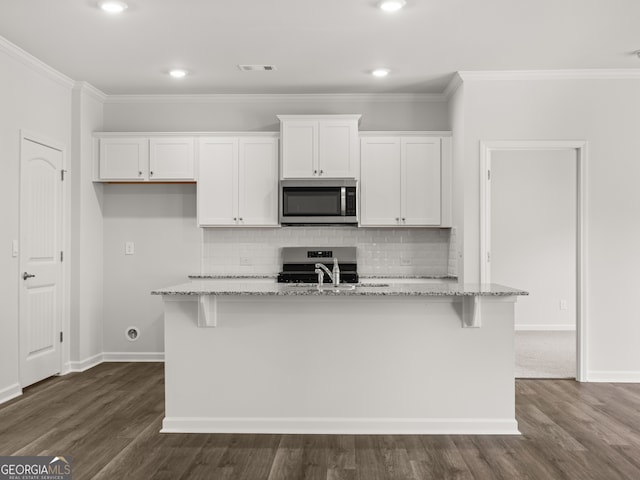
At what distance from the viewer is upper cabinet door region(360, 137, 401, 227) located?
5.46m

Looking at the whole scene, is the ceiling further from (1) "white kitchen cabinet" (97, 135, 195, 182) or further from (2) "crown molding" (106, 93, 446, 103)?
(1) "white kitchen cabinet" (97, 135, 195, 182)

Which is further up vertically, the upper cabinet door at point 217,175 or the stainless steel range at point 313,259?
the upper cabinet door at point 217,175

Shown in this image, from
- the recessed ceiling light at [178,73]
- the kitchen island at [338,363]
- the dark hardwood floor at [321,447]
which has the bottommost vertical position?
the dark hardwood floor at [321,447]

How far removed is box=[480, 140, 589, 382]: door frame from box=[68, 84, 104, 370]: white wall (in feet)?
12.2

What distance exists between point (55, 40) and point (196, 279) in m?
2.47

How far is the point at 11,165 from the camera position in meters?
4.35

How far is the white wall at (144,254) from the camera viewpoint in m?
5.75

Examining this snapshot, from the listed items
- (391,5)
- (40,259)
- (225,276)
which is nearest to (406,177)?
(225,276)

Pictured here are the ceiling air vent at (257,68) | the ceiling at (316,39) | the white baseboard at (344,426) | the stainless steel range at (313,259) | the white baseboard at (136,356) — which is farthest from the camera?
the white baseboard at (136,356)

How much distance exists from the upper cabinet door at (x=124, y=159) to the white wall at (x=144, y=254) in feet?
0.89

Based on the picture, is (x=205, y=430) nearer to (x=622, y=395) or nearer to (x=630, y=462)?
(x=630, y=462)

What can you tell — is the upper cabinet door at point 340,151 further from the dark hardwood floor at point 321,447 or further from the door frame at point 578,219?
the dark hardwood floor at point 321,447

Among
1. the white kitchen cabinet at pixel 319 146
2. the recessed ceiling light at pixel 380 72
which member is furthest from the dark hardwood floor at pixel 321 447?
the recessed ceiling light at pixel 380 72

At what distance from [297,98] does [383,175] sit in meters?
1.21
